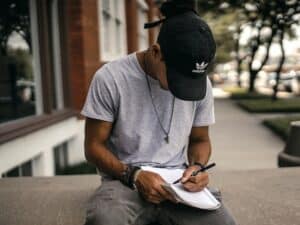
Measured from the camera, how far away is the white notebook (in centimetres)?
242

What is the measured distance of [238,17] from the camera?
87.5 ft

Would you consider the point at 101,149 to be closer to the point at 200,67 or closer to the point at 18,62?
the point at 200,67

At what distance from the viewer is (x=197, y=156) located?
2.85 metres

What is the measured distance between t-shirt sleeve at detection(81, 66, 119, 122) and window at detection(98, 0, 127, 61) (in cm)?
653

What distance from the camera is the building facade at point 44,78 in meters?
5.97

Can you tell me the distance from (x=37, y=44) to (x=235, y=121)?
27.6 ft

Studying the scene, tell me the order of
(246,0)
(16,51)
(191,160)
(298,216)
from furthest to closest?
(246,0) < (16,51) < (298,216) < (191,160)

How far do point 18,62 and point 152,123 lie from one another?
4.22 m

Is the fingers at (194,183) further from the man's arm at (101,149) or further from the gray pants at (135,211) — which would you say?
the man's arm at (101,149)

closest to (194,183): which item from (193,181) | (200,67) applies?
(193,181)

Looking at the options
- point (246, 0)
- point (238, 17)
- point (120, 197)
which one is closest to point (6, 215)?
point (120, 197)

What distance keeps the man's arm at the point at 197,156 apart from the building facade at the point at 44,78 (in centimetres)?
294

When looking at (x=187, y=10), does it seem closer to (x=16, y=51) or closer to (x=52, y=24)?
(x=16, y=51)

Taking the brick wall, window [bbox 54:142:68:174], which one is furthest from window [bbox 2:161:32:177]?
the brick wall
